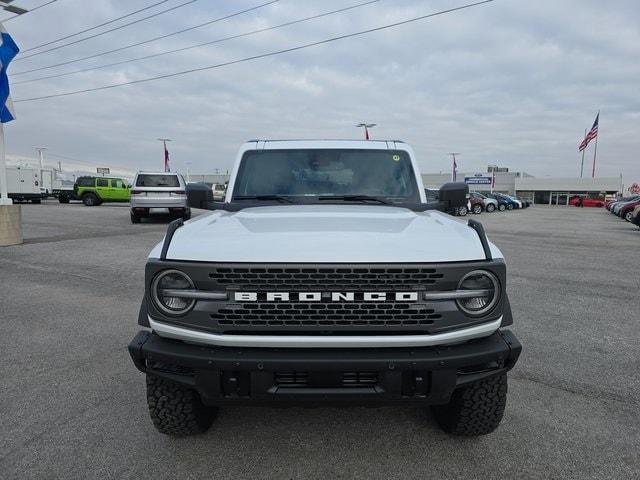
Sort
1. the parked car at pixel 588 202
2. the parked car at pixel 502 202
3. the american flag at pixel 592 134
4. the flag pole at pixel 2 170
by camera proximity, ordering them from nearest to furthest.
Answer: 1. the flag pole at pixel 2 170
2. the parked car at pixel 502 202
3. the american flag at pixel 592 134
4. the parked car at pixel 588 202

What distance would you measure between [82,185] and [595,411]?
107 ft

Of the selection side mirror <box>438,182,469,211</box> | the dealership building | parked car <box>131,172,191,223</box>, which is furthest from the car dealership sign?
side mirror <box>438,182,469,211</box>

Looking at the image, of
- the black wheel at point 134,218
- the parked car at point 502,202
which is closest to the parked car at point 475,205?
the parked car at point 502,202

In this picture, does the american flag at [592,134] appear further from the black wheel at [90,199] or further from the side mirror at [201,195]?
the side mirror at [201,195]

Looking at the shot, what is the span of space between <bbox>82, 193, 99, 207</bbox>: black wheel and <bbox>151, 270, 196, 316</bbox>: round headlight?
102ft

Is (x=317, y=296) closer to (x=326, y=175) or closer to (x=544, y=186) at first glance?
(x=326, y=175)

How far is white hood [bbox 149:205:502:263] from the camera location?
2.07m

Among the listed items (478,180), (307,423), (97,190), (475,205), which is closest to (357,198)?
(307,423)

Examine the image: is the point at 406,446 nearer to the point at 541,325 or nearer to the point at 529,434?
the point at 529,434

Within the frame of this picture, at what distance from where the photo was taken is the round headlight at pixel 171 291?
2.12 m

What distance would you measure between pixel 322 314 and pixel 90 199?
3151 cm

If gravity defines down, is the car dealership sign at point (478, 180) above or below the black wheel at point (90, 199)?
above

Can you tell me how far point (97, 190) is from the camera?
29312 millimetres

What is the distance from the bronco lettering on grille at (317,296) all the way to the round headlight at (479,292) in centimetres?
32
